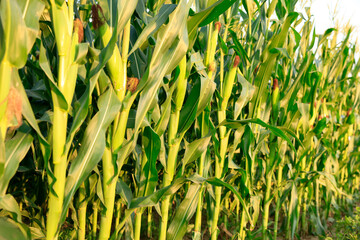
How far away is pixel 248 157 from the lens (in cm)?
192

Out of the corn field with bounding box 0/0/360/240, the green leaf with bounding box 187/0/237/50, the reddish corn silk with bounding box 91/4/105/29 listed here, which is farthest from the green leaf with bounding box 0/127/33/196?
the green leaf with bounding box 187/0/237/50

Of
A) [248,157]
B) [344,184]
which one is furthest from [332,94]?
[248,157]

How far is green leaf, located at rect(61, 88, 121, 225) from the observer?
1091mm

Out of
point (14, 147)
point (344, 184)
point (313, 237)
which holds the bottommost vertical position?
point (313, 237)

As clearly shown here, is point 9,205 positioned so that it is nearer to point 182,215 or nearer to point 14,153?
point 14,153

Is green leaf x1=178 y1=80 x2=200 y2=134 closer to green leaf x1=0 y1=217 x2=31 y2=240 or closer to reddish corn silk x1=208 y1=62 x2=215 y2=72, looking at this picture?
reddish corn silk x1=208 y1=62 x2=215 y2=72

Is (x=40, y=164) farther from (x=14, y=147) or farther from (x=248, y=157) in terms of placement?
(x=248, y=157)

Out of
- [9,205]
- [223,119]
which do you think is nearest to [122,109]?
[9,205]

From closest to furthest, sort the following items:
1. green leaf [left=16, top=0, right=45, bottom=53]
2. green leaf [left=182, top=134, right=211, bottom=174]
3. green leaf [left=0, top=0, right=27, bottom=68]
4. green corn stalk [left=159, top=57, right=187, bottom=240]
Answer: green leaf [left=0, top=0, right=27, bottom=68] → green leaf [left=16, top=0, right=45, bottom=53] → green corn stalk [left=159, top=57, right=187, bottom=240] → green leaf [left=182, top=134, right=211, bottom=174]

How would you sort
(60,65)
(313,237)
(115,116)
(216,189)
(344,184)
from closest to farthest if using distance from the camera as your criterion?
(60,65) < (115,116) < (216,189) < (313,237) < (344,184)

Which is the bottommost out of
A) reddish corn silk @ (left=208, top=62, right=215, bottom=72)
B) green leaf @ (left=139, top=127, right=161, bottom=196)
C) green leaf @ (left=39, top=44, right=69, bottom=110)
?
green leaf @ (left=139, top=127, right=161, bottom=196)

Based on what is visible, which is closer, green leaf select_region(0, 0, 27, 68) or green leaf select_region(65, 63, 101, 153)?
green leaf select_region(0, 0, 27, 68)

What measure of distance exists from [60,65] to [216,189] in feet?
3.98

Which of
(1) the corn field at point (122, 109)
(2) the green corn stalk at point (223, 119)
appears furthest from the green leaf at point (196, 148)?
(2) the green corn stalk at point (223, 119)
